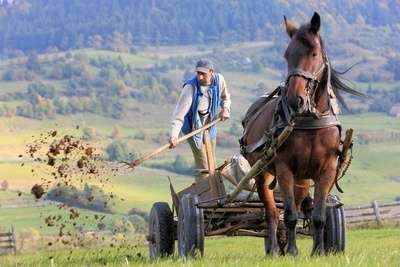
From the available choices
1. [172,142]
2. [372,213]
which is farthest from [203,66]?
[372,213]

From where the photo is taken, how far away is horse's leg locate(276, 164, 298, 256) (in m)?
11.4

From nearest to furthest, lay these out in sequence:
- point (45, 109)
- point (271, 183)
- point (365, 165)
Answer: point (271, 183)
point (365, 165)
point (45, 109)

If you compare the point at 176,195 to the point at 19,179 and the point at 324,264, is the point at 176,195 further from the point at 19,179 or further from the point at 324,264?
the point at 19,179

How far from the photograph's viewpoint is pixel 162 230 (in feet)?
45.0

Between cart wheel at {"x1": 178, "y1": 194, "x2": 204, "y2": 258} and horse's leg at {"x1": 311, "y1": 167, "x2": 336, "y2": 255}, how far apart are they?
1.44m

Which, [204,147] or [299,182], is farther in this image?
[204,147]

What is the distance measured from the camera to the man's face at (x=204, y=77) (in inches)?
537

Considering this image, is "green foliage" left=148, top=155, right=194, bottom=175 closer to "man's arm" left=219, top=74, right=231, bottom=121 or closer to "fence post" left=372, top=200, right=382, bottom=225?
"fence post" left=372, top=200, right=382, bottom=225

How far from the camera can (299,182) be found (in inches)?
468

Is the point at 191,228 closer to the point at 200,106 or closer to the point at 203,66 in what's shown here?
the point at 200,106

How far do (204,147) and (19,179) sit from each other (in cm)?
9669

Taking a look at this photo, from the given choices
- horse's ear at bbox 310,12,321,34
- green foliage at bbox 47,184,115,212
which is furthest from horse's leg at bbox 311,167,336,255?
green foliage at bbox 47,184,115,212

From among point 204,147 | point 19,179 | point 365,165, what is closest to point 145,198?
point 19,179

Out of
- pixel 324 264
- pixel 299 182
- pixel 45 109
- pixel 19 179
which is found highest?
pixel 45 109
